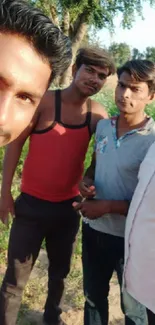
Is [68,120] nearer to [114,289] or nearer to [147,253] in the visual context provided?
[147,253]

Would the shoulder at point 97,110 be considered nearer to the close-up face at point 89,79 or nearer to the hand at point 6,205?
the close-up face at point 89,79

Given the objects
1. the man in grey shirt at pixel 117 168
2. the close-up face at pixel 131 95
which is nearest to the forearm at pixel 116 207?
the man in grey shirt at pixel 117 168

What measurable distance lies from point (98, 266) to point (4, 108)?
1.30 metres

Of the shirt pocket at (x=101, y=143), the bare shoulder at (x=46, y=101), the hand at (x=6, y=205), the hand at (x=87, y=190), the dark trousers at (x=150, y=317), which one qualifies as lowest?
the dark trousers at (x=150, y=317)

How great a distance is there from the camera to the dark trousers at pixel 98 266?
1.94m

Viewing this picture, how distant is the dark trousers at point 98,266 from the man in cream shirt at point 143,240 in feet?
1.25

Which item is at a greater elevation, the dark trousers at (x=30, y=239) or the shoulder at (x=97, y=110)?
the shoulder at (x=97, y=110)

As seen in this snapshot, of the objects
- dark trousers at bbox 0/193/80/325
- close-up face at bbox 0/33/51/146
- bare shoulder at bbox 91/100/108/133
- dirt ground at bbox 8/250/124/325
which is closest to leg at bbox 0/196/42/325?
dark trousers at bbox 0/193/80/325

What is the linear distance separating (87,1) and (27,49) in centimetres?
1766

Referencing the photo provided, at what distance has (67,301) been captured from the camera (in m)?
2.75

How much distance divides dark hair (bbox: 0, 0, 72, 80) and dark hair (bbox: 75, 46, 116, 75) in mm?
922

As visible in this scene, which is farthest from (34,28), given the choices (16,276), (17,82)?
(16,276)

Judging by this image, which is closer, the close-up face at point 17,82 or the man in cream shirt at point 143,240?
the close-up face at point 17,82

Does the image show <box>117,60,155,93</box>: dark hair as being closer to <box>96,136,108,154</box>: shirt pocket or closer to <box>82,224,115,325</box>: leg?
<box>96,136,108,154</box>: shirt pocket
